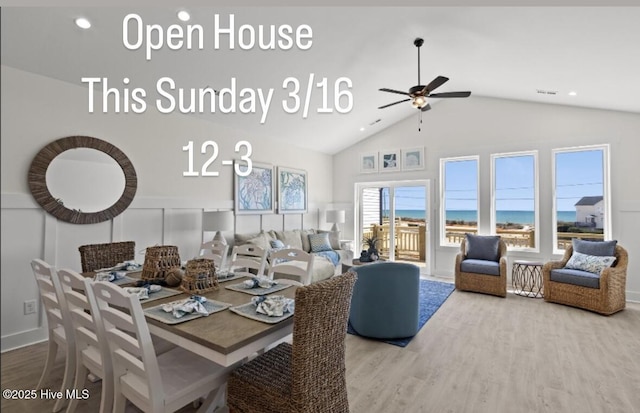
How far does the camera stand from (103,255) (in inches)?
105

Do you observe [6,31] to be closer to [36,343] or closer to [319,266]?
[36,343]

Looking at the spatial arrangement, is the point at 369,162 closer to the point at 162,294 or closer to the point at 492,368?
the point at 492,368

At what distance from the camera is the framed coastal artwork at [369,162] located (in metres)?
6.53

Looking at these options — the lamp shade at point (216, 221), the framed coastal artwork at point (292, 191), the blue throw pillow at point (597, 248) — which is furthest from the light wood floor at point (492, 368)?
the framed coastal artwork at point (292, 191)

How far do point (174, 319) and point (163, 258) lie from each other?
821 millimetres

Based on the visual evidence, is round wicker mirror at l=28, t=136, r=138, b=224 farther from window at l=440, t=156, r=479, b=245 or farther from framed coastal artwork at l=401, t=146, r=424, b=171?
window at l=440, t=156, r=479, b=245

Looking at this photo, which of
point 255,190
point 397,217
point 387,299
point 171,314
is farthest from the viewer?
point 397,217

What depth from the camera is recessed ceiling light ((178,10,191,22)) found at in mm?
2584

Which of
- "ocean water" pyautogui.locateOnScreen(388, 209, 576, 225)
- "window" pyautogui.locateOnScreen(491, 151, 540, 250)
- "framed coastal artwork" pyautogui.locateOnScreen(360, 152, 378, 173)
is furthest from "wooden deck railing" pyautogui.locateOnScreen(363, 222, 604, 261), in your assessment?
"framed coastal artwork" pyautogui.locateOnScreen(360, 152, 378, 173)

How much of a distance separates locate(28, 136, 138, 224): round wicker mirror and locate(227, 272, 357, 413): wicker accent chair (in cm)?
265

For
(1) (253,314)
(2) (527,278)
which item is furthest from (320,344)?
(2) (527,278)

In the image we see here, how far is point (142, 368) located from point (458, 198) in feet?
18.4

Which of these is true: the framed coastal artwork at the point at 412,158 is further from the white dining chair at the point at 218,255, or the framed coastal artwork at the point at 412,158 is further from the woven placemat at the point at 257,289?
the woven placemat at the point at 257,289

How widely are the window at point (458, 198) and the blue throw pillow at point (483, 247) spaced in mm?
623
